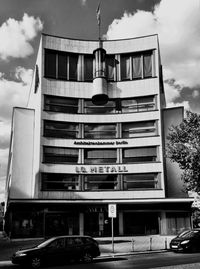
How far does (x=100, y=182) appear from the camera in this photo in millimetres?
43438

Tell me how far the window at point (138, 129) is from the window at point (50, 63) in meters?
11.2

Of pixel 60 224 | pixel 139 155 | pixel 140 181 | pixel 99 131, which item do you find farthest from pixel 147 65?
pixel 60 224

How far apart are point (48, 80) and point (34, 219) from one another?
55.9ft

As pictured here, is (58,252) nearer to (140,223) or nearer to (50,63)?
(140,223)

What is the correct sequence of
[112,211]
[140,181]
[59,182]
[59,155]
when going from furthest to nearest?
[59,155], [140,181], [59,182], [112,211]

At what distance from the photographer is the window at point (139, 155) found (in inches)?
1732

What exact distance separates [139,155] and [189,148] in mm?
19132

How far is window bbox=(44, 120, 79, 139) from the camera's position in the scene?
44.2 m

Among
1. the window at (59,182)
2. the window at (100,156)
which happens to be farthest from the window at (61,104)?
the window at (59,182)

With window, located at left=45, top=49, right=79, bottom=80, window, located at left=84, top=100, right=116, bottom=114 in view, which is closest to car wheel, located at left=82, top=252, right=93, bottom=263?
window, located at left=84, top=100, right=116, bottom=114

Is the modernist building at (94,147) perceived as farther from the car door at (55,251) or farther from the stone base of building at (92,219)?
the car door at (55,251)

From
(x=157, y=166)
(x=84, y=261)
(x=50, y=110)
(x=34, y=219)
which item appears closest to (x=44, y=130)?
(x=50, y=110)

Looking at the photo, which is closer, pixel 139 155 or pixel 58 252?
pixel 58 252

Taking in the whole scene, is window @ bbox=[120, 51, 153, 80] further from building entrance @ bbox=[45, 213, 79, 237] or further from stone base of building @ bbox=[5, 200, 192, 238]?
building entrance @ bbox=[45, 213, 79, 237]
